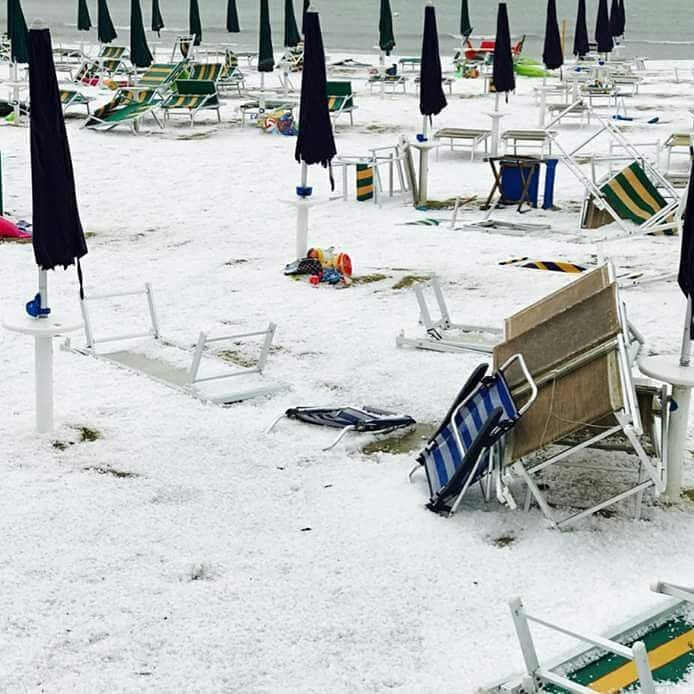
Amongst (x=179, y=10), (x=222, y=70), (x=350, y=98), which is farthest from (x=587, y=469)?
(x=179, y=10)

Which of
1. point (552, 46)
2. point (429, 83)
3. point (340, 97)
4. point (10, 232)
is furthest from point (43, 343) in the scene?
point (552, 46)

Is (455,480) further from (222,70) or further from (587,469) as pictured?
(222,70)

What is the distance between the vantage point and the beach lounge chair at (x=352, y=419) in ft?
20.7

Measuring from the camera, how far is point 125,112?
17.8 m

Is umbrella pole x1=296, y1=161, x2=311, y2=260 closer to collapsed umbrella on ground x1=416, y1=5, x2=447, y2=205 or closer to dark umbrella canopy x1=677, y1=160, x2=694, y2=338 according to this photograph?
collapsed umbrella on ground x1=416, y1=5, x2=447, y2=205

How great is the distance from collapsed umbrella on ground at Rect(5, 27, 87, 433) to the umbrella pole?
3669 millimetres

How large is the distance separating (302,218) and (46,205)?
4.08 meters

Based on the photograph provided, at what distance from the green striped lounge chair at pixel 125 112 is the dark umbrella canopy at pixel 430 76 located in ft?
20.3

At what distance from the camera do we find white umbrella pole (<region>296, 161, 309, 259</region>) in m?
9.71

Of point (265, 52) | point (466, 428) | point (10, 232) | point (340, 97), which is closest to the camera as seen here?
point (466, 428)

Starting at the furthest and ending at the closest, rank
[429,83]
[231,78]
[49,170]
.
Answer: [231,78] < [429,83] < [49,170]

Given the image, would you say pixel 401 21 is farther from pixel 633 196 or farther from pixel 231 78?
pixel 633 196

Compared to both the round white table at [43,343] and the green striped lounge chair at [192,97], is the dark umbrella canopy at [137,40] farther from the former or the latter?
the round white table at [43,343]

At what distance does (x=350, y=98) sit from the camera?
1828cm
